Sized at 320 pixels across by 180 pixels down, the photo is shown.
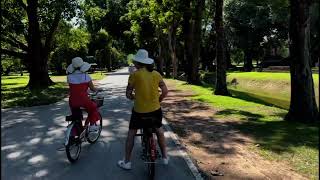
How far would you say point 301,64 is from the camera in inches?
541

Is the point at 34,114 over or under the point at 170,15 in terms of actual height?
under

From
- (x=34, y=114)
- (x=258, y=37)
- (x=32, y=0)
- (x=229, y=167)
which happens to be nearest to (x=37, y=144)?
(x=229, y=167)

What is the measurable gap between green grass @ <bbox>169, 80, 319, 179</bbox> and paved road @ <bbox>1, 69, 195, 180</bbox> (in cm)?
207

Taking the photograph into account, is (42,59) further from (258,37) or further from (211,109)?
(258,37)

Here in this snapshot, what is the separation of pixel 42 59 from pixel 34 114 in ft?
65.5

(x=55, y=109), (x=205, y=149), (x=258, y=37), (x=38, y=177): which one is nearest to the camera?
(x=38, y=177)

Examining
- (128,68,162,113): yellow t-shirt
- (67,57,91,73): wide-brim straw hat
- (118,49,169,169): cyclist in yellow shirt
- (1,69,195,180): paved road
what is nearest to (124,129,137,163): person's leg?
(118,49,169,169): cyclist in yellow shirt

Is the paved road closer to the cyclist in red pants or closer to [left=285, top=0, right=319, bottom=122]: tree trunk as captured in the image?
the cyclist in red pants

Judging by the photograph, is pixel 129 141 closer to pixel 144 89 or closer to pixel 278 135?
pixel 144 89

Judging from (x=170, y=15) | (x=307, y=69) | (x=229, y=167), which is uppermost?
(x=170, y=15)

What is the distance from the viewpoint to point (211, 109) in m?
18.0

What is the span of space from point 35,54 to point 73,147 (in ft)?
87.7

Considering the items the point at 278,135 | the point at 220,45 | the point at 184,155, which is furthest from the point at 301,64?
the point at 220,45

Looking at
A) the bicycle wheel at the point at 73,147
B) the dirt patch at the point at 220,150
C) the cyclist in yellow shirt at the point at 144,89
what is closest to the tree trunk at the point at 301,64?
the dirt patch at the point at 220,150
